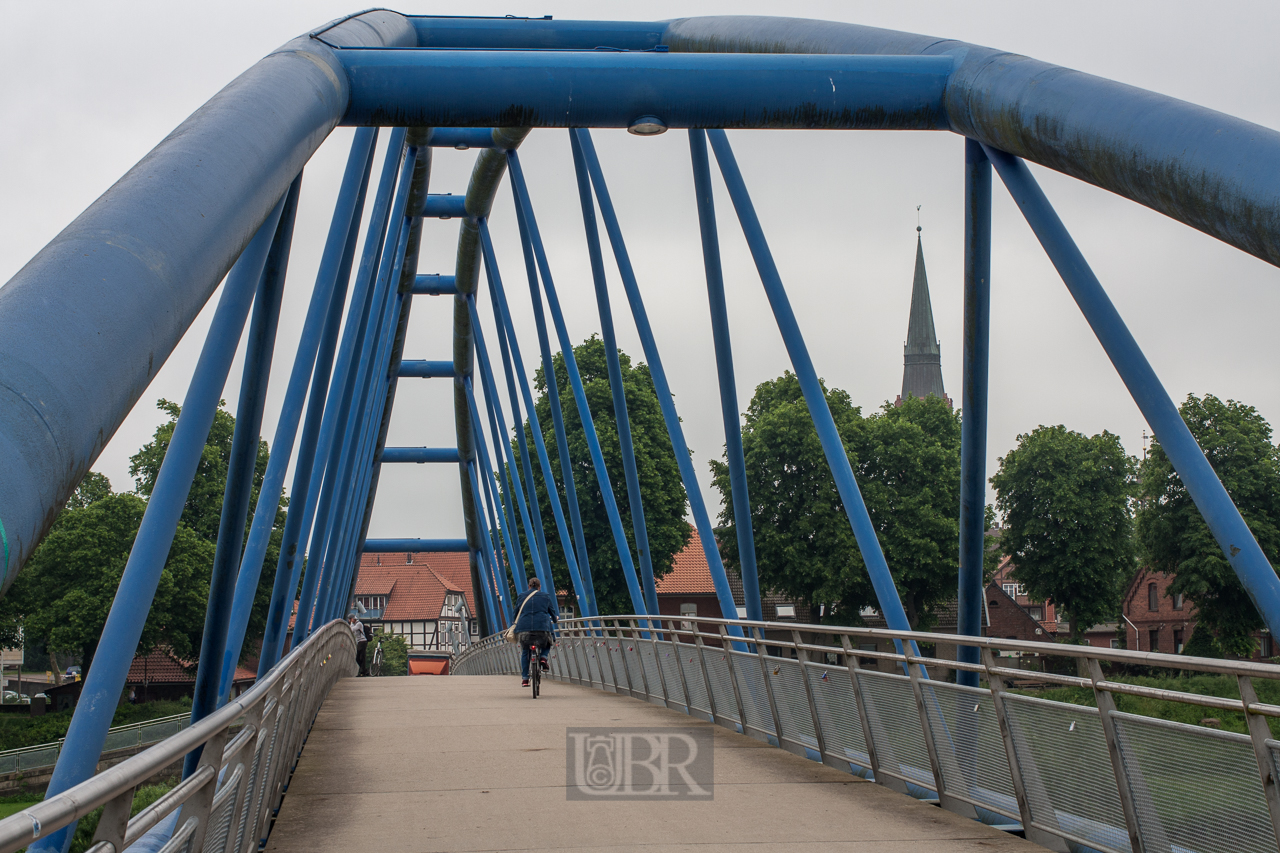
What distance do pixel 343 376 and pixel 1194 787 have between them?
14.1m

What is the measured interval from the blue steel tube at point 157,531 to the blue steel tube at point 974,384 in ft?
15.8

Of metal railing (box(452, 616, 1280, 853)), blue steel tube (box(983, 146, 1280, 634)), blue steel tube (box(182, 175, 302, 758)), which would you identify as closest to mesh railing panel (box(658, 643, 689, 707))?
metal railing (box(452, 616, 1280, 853))

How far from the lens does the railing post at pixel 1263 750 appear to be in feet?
15.0

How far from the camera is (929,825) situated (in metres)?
6.75

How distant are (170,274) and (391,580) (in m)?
76.0

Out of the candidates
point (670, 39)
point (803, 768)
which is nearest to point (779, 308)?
point (670, 39)

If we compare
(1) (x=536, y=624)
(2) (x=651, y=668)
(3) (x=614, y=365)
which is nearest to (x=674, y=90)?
(2) (x=651, y=668)

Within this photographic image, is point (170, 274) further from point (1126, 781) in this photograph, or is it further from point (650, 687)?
point (650, 687)

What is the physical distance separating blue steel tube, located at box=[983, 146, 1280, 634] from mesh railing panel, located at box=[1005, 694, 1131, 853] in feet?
4.18

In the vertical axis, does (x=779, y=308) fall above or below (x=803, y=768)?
above

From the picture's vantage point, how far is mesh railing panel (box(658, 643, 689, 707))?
1312 cm

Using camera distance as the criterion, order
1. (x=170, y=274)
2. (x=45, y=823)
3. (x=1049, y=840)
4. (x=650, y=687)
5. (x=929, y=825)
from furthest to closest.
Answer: (x=650, y=687) → (x=929, y=825) → (x=1049, y=840) → (x=170, y=274) → (x=45, y=823)

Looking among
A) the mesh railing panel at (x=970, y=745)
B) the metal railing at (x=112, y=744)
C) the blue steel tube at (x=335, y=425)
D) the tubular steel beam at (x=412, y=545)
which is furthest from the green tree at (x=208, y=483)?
the mesh railing panel at (x=970, y=745)

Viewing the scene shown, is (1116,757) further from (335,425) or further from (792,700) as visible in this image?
(335,425)
